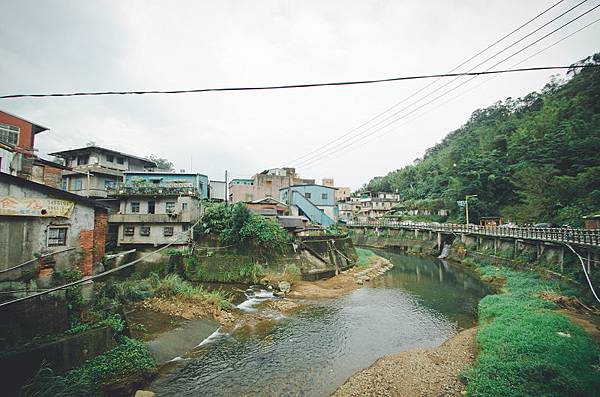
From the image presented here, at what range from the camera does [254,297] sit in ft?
65.4

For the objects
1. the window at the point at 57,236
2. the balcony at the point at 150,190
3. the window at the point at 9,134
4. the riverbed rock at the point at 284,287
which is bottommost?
the riverbed rock at the point at 284,287

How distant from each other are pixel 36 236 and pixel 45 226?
47 cm

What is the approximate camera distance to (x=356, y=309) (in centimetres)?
1816

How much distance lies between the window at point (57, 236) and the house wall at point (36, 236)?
0.11 metres

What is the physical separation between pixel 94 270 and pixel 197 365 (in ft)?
20.6

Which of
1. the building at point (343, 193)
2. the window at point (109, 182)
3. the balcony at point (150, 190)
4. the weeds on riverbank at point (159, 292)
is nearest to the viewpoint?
the weeds on riverbank at point (159, 292)

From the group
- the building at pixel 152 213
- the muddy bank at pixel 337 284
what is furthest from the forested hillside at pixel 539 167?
the building at pixel 152 213

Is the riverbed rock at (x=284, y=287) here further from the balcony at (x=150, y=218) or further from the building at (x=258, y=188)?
the building at (x=258, y=188)

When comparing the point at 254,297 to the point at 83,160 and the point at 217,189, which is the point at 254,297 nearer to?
the point at 217,189

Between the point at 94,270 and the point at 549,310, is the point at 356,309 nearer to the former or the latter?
the point at 549,310

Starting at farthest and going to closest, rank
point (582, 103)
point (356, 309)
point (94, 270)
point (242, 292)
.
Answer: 1. point (582, 103)
2. point (242, 292)
3. point (356, 309)
4. point (94, 270)

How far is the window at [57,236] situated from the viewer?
1055 cm

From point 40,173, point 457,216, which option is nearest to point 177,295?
point 40,173

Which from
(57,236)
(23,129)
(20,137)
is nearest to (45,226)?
(57,236)
